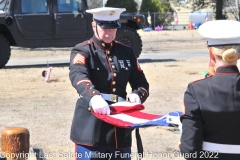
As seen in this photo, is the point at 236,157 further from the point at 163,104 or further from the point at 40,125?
the point at 163,104

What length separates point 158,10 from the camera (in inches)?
1516

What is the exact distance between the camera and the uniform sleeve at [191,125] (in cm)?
304

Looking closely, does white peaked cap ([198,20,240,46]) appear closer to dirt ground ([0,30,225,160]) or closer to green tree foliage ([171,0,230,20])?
dirt ground ([0,30,225,160])

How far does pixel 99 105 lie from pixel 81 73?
305 millimetres

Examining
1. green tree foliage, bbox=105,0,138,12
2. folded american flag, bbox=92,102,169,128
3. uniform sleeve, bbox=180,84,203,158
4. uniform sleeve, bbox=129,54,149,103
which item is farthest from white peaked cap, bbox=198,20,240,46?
green tree foliage, bbox=105,0,138,12

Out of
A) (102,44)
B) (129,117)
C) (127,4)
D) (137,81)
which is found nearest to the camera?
(129,117)

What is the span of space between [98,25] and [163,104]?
5585mm

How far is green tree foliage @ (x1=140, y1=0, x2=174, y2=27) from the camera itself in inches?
1451

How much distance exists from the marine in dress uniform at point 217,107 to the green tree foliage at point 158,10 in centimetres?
3305

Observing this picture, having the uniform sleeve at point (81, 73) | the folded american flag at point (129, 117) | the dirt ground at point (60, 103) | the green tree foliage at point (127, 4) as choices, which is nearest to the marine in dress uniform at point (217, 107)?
the folded american flag at point (129, 117)

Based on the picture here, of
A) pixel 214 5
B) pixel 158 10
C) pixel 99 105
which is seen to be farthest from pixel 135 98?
pixel 214 5

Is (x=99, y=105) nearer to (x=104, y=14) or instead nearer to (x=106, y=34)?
(x=106, y=34)

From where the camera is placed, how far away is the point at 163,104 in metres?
9.59

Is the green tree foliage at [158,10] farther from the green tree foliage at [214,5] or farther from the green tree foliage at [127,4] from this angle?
the green tree foliage at [214,5]
